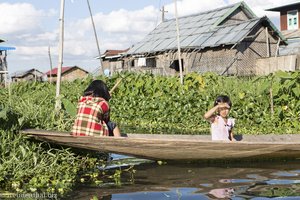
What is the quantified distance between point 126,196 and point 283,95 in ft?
18.8

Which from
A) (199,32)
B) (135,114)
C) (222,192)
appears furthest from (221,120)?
(199,32)

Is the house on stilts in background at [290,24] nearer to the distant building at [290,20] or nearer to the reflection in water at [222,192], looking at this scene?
the distant building at [290,20]

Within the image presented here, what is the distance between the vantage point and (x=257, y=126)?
29.2 feet

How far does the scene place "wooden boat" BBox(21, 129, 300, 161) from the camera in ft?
15.0

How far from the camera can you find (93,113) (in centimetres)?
478

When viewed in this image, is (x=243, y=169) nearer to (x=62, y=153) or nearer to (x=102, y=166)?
(x=102, y=166)

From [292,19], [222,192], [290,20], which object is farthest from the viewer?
[290,20]

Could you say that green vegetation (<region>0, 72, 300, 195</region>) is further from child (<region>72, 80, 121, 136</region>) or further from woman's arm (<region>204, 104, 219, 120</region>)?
woman's arm (<region>204, 104, 219, 120</region>)

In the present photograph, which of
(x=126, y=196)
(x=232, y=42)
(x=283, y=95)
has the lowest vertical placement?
(x=126, y=196)

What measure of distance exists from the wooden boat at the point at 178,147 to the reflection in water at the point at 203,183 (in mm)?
152

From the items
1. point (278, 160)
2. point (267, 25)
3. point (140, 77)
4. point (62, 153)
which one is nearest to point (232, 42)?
point (267, 25)

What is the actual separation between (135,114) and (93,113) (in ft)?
21.4

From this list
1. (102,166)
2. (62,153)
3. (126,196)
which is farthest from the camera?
(102,166)

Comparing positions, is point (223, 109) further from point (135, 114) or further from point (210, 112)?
point (135, 114)
